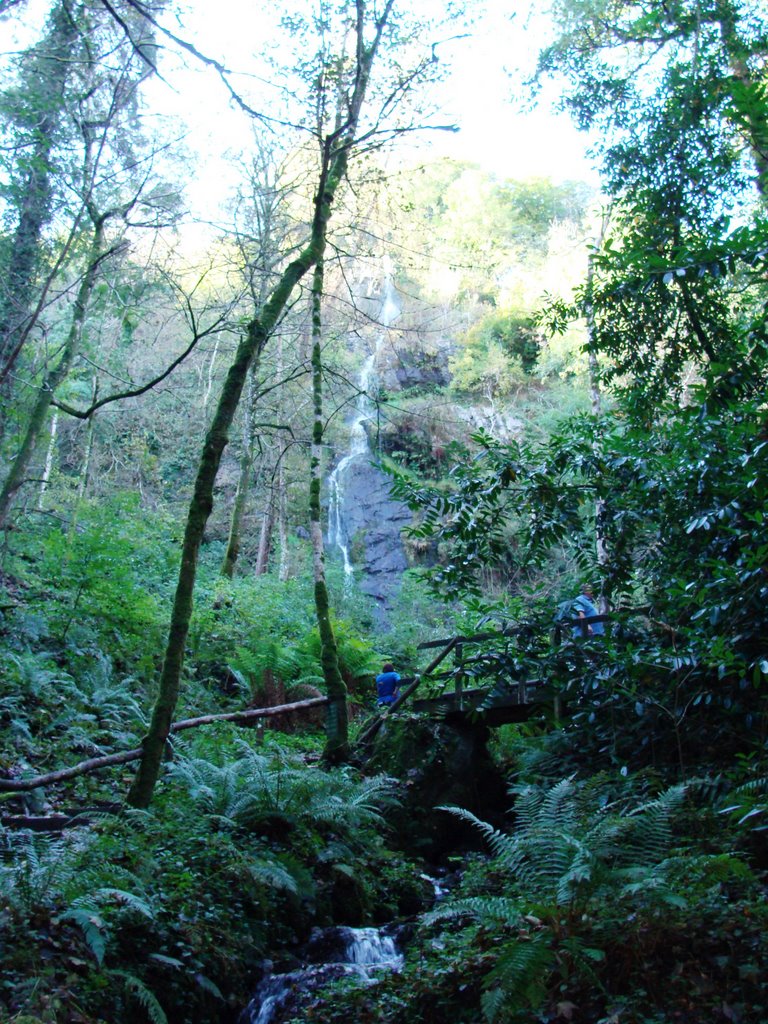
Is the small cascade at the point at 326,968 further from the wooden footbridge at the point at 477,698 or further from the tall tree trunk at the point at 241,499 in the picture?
the tall tree trunk at the point at 241,499

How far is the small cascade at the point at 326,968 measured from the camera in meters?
5.05

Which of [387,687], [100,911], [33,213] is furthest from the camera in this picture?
[33,213]

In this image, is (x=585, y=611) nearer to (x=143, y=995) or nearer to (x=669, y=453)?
(x=669, y=453)

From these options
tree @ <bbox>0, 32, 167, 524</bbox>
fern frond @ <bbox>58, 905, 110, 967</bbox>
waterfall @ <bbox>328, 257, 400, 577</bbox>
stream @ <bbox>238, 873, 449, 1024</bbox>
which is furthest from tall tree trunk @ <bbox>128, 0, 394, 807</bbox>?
waterfall @ <bbox>328, 257, 400, 577</bbox>

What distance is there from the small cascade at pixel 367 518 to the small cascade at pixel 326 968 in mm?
19826

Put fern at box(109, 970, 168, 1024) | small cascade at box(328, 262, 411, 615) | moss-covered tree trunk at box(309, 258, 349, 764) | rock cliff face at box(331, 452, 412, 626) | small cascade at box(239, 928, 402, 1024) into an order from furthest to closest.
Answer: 1. small cascade at box(328, 262, 411, 615)
2. rock cliff face at box(331, 452, 412, 626)
3. moss-covered tree trunk at box(309, 258, 349, 764)
4. small cascade at box(239, 928, 402, 1024)
5. fern at box(109, 970, 168, 1024)

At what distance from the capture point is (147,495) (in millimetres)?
26578

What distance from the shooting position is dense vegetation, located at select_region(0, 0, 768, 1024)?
4418mm

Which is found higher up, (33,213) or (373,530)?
(33,213)

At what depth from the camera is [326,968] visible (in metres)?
5.48

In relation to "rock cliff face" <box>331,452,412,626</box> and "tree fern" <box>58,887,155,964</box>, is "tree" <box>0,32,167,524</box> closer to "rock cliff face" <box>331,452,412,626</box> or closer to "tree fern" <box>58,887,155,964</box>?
"tree fern" <box>58,887,155,964</box>

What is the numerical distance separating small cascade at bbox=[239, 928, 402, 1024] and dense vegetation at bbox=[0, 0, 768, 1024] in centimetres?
13

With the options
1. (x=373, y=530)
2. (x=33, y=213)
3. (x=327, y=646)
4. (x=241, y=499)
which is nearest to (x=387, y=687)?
(x=327, y=646)

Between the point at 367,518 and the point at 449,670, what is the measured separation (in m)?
20.4
